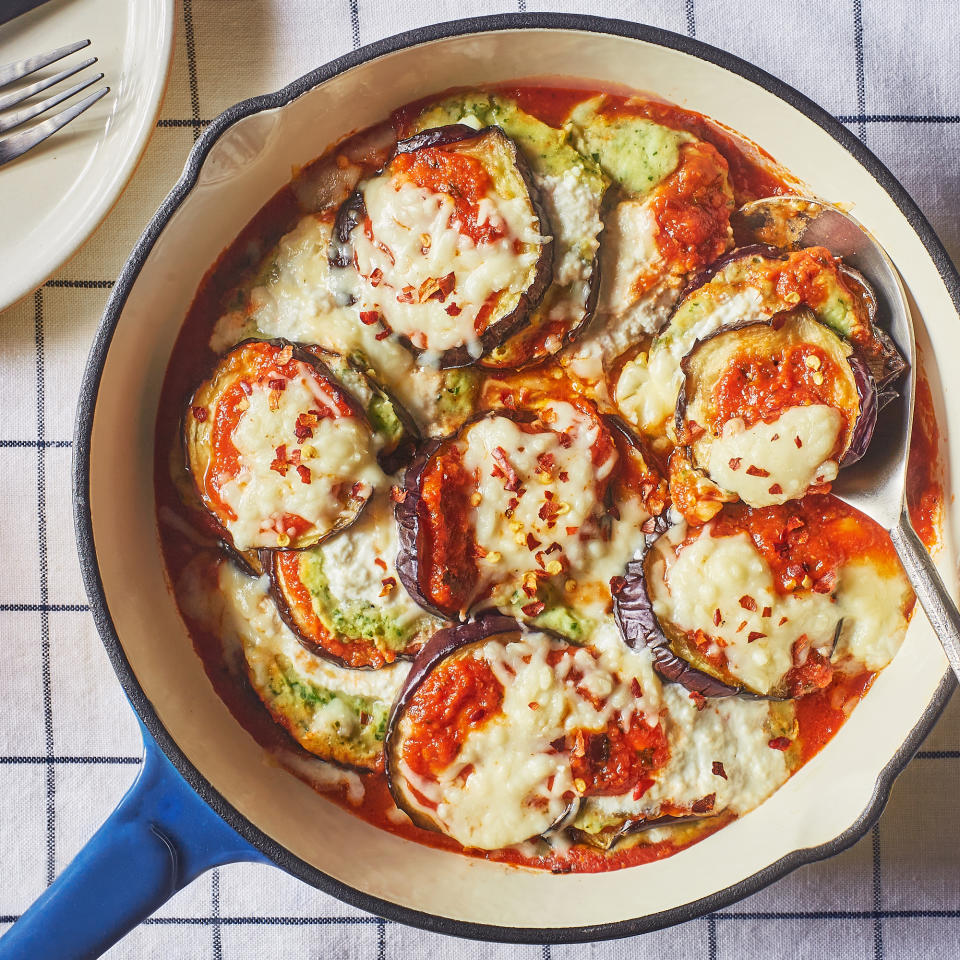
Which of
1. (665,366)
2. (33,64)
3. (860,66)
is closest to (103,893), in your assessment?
(665,366)

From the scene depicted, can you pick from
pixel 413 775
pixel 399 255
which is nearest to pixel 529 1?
pixel 399 255

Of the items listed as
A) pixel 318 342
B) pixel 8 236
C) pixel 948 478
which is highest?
pixel 8 236

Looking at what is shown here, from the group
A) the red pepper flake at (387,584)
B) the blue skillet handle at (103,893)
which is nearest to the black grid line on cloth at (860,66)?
the red pepper flake at (387,584)

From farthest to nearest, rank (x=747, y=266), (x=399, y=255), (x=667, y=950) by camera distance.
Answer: (x=667, y=950) < (x=747, y=266) < (x=399, y=255)

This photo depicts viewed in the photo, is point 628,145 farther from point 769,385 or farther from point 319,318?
point 319,318

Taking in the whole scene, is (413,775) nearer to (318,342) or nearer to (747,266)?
(318,342)

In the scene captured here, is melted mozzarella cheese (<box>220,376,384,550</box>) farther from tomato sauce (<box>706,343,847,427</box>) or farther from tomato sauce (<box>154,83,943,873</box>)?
tomato sauce (<box>706,343,847,427</box>)

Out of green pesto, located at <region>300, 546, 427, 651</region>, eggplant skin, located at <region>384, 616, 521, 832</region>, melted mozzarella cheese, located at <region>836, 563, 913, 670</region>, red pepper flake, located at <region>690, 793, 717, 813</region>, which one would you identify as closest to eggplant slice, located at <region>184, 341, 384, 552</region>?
green pesto, located at <region>300, 546, 427, 651</region>

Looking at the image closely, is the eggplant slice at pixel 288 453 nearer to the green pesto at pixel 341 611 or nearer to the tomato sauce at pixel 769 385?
the green pesto at pixel 341 611
